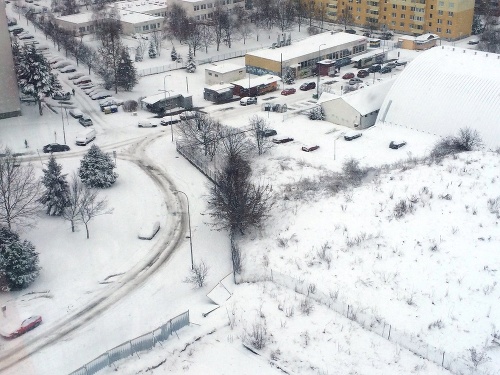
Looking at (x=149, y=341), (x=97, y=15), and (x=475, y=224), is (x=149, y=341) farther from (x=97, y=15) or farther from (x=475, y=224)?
(x=97, y=15)

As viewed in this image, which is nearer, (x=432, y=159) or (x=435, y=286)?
(x=435, y=286)

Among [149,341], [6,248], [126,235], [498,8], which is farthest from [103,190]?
[498,8]

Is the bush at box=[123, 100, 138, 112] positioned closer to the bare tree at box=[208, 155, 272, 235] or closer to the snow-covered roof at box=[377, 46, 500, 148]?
the snow-covered roof at box=[377, 46, 500, 148]

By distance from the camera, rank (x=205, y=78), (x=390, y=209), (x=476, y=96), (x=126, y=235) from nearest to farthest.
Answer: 1. (x=390, y=209)
2. (x=126, y=235)
3. (x=476, y=96)
4. (x=205, y=78)

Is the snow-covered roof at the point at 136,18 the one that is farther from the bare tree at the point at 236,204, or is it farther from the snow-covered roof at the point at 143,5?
the bare tree at the point at 236,204

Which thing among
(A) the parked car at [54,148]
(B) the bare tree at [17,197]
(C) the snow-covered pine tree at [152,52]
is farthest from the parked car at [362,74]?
(B) the bare tree at [17,197]

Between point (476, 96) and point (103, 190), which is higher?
point (476, 96)
